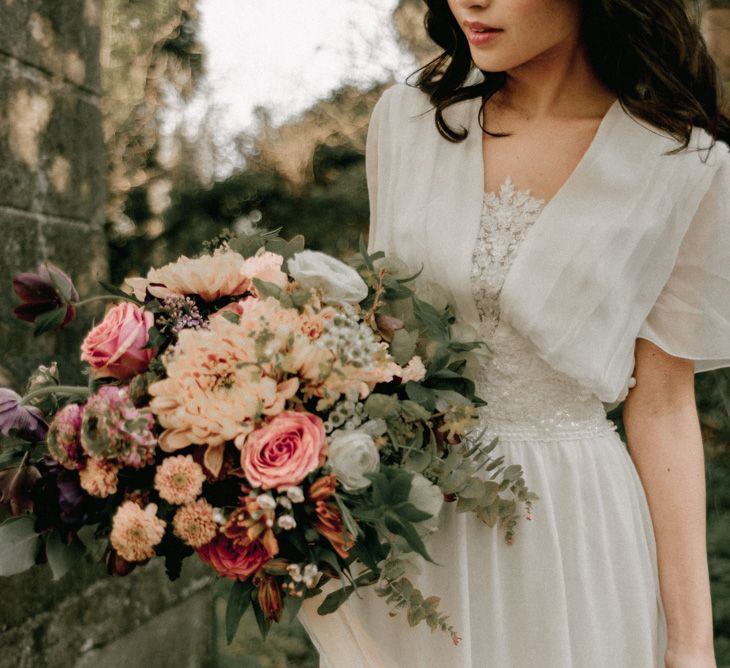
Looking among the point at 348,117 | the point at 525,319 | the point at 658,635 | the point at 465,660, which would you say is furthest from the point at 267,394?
the point at 348,117

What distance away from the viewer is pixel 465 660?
1609 millimetres

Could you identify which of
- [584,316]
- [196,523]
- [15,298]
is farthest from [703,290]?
[15,298]

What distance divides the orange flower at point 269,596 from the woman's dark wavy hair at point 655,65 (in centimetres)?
103

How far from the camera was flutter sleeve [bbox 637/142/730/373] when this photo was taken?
1683mm

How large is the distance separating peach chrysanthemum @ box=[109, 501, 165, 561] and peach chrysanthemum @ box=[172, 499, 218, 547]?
0.03 m

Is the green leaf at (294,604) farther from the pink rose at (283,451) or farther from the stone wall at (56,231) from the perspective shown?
the stone wall at (56,231)

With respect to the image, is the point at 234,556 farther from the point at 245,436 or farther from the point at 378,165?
the point at 378,165

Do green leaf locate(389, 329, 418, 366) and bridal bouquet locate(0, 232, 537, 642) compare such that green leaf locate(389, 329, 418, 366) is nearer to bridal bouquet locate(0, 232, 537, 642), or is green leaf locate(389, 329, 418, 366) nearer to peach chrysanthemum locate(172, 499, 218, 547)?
bridal bouquet locate(0, 232, 537, 642)

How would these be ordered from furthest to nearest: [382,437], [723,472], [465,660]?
[723,472], [465,660], [382,437]

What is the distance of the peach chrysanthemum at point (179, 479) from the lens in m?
1.16

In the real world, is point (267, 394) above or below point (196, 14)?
above

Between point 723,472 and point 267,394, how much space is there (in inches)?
172

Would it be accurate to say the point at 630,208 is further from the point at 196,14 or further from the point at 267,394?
the point at 196,14

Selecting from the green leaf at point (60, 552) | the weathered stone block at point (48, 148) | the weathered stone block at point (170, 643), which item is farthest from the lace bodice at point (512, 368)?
the weathered stone block at point (170, 643)
